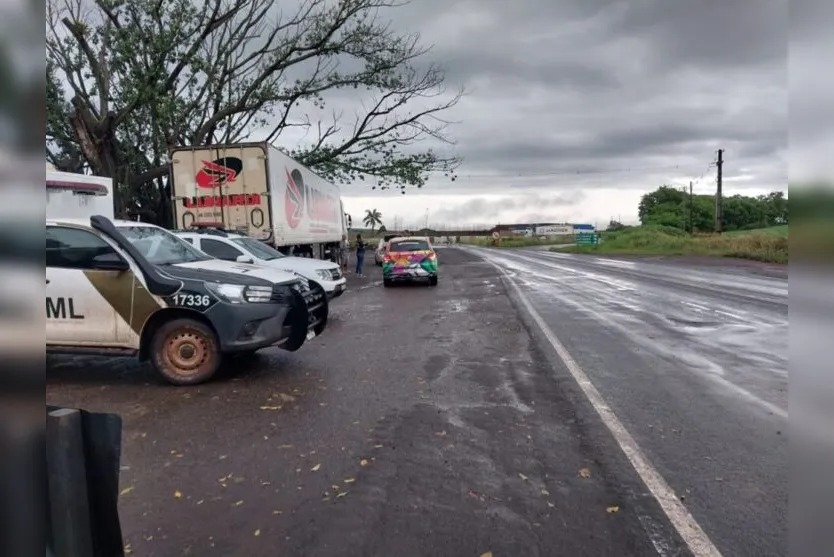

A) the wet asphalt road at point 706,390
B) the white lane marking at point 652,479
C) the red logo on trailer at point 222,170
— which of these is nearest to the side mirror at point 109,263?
the white lane marking at point 652,479

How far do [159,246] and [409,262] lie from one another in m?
12.3

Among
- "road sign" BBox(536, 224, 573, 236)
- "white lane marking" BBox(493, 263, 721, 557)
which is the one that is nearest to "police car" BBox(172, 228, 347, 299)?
"white lane marking" BBox(493, 263, 721, 557)

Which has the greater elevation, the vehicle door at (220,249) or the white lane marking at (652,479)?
the vehicle door at (220,249)

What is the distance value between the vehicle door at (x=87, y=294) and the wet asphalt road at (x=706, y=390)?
5.27 metres

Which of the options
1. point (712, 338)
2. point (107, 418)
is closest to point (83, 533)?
point (107, 418)

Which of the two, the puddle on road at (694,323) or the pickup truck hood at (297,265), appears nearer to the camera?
the puddle on road at (694,323)

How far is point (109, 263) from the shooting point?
21.1ft

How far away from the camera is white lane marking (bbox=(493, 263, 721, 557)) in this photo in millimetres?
3172

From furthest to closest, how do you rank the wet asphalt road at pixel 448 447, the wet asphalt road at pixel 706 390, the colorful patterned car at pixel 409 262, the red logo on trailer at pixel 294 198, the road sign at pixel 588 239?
the road sign at pixel 588 239 < the colorful patterned car at pixel 409 262 < the red logo on trailer at pixel 294 198 < the wet asphalt road at pixel 706 390 < the wet asphalt road at pixel 448 447

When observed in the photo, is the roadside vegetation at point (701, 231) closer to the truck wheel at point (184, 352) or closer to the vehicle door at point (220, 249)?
the truck wheel at point (184, 352)

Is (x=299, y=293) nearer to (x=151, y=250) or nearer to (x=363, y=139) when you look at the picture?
(x=151, y=250)

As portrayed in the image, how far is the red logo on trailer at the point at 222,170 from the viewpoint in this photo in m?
15.6

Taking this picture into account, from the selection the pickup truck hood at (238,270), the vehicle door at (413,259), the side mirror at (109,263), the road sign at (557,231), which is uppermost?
the road sign at (557,231)

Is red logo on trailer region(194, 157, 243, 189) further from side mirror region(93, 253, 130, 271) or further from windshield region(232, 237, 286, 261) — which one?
side mirror region(93, 253, 130, 271)
